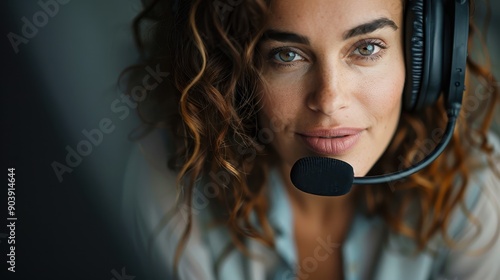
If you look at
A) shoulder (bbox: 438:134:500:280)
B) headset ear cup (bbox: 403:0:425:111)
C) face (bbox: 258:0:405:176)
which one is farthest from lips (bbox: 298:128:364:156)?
shoulder (bbox: 438:134:500:280)

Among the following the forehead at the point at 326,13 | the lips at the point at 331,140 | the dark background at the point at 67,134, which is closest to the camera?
the forehead at the point at 326,13

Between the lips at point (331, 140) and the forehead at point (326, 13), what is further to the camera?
the lips at point (331, 140)

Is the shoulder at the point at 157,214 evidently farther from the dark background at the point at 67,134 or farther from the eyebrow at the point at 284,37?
the eyebrow at the point at 284,37

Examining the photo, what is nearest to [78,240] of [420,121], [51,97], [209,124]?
[51,97]

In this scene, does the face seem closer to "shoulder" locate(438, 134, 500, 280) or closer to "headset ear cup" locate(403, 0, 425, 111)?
"headset ear cup" locate(403, 0, 425, 111)

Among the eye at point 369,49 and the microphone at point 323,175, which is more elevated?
the eye at point 369,49

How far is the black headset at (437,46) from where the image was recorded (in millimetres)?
839

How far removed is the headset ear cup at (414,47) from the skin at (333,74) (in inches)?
0.5

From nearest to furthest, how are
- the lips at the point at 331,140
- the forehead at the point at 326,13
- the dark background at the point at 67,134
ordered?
the forehead at the point at 326,13, the lips at the point at 331,140, the dark background at the point at 67,134

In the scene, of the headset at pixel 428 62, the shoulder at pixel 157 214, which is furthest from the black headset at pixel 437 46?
the shoulder at pixel 157 214

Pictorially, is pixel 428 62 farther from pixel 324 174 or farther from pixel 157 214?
pixel 157 214

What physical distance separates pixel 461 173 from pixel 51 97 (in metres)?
0.84

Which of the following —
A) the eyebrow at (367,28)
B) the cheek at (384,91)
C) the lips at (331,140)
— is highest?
the eyebrow at (367,28)

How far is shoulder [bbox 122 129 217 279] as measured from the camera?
111cm
